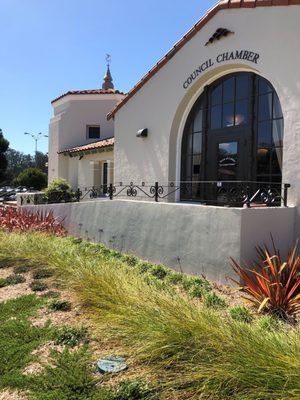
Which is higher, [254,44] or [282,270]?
[254,44]

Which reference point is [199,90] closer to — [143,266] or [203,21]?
[203,21]

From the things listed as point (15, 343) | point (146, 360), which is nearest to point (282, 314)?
point (146, 360)

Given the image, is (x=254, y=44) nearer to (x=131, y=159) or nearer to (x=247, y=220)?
(x=247, y=220)

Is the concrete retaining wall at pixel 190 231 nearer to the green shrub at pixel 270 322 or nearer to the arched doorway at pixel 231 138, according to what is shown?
the arched doorway at pixel 231 138

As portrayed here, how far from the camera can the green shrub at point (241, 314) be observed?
549 centimetres

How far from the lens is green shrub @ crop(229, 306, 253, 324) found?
5.49 meters

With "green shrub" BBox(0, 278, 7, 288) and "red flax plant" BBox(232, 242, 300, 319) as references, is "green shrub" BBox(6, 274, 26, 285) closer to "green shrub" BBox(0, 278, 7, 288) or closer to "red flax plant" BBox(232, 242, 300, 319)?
"green shrub" BBox(0, 278, 7, 288)

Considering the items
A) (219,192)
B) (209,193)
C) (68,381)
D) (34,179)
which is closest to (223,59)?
(219,192)

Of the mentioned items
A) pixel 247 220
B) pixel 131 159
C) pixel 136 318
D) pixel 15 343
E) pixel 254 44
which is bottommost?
pixel 15 343

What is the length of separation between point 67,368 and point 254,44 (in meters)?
7.82

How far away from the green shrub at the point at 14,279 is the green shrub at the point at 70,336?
2.66 metres

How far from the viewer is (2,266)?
341 inches

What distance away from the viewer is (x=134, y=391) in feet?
11.7

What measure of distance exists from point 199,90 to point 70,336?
26.3 ft
